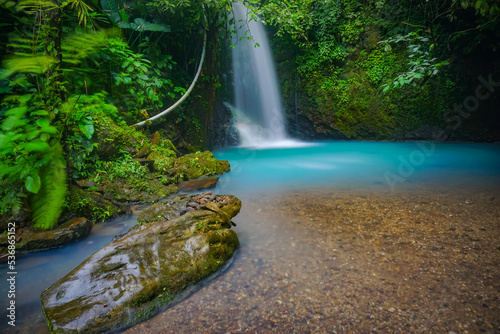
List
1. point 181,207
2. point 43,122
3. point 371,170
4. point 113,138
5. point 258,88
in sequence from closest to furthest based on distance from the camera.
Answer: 1. point 43,122
2. point 181,207
3. point 113,138
4. point 371,170
5. point 258,88

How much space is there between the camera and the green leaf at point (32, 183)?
2.58 m

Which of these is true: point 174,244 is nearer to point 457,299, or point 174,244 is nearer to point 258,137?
point 457,299

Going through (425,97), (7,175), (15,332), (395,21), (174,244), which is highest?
(395,21)

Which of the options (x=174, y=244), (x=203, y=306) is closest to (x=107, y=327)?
(x=203, y=306)

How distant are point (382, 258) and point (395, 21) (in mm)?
10506

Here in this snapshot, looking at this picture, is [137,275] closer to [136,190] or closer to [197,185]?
[136,190]

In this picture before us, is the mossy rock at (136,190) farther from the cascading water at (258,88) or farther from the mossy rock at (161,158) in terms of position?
the cascading water at (258,88)

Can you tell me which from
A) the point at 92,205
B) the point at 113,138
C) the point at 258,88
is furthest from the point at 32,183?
the point at 258,88

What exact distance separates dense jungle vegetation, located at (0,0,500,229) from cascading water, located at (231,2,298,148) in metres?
0.62

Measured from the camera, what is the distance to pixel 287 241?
106 inches

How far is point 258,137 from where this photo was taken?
12281 mm

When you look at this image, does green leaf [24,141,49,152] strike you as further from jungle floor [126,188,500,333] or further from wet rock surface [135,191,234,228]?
jungle floor [126,188,500,333]

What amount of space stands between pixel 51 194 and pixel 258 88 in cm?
1163

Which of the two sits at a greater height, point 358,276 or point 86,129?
point 86,129
